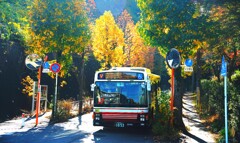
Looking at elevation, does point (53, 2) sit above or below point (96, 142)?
above

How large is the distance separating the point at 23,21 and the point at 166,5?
6.69 meters

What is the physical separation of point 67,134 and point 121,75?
11.1 ft

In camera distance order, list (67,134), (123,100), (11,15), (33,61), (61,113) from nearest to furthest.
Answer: (67,134)
(123,100)
(11,15)
(33,61)
(61,113)

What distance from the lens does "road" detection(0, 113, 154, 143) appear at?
978 centimetres

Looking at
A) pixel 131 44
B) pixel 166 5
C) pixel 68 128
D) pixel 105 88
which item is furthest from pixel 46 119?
pixel 131 44

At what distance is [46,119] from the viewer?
15.3m

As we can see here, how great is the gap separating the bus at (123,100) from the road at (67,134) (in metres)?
0.60

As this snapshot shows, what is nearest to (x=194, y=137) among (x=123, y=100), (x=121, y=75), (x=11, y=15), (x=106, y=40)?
(x=123, y=100)

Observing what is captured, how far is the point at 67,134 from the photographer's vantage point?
1101 centimetres

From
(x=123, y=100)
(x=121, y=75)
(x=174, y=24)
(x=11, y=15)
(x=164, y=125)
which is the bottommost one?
(x=164, y=125)

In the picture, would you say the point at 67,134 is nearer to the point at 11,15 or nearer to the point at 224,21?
the point at 11,15

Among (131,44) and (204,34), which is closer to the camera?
(204,34)

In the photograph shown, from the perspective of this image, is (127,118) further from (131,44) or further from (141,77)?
(131,44)

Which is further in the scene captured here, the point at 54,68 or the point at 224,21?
the point at 54,68
